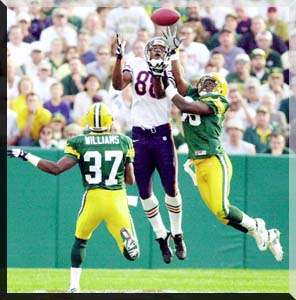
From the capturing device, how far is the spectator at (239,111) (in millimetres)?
13172

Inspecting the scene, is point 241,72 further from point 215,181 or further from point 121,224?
point 121,224

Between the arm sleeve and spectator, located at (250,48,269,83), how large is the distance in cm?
297

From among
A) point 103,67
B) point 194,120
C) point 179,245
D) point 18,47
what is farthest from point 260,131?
point 18,47

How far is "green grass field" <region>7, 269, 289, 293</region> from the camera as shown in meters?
11.9

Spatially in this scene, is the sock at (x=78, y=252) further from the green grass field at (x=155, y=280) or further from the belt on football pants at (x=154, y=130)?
the belt on football pants at (x=154, y=130)

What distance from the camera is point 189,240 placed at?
533 inches

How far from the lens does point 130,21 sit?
1253cm

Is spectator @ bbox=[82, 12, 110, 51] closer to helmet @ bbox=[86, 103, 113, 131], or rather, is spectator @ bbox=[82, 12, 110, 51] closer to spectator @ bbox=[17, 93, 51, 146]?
spectator @ bbox=[17, 93, 51, 146]

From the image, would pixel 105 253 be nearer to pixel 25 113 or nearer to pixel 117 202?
pixel 25 113

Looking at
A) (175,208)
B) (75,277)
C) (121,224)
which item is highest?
(175,208)

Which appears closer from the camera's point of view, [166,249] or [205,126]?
[205,126]

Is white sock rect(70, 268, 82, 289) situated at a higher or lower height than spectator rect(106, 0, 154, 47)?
lower

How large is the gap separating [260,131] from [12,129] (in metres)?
2.45

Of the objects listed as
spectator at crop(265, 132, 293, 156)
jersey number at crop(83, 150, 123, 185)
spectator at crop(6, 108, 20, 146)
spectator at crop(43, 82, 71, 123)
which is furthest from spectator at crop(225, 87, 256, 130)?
jersey number at crop(83, 150, 123, 185)
